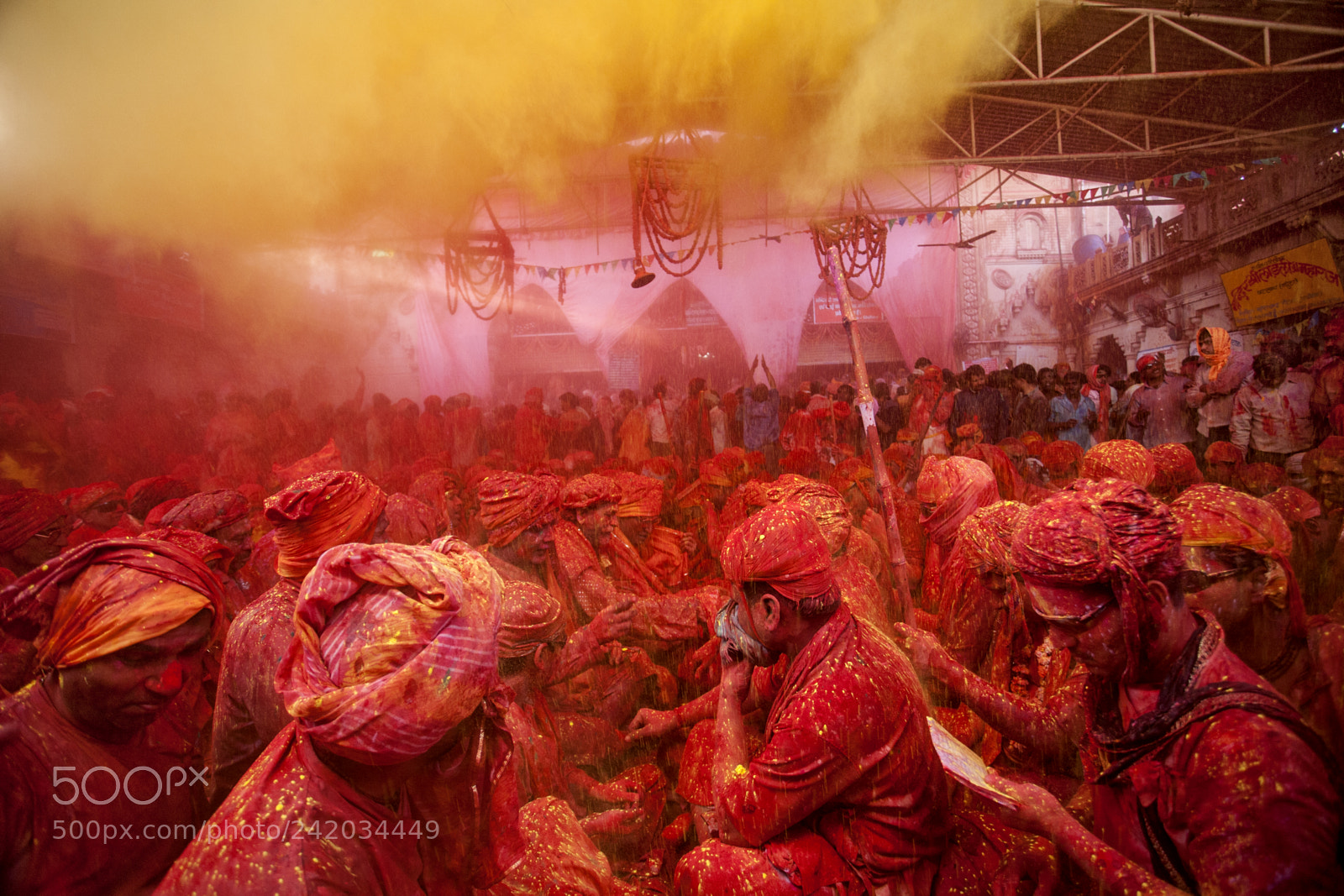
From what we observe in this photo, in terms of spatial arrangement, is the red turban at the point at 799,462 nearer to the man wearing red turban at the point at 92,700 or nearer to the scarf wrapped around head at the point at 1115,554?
the scarf wrapped around head at the point at 1115,554

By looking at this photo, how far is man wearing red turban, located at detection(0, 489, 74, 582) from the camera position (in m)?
4.04

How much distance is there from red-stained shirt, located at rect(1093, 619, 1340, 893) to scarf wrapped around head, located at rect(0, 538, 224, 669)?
8.14ft

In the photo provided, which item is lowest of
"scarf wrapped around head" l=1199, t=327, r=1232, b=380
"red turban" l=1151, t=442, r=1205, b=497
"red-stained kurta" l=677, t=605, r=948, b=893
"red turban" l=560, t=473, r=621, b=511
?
"red-stained kurta" l=677, t=605, r=948, b=893

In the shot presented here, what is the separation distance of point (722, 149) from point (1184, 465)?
227 inches

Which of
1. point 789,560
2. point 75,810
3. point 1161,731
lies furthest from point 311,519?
point 1161,731

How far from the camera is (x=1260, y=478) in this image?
17.7 ft

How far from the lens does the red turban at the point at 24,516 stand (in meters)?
4.04

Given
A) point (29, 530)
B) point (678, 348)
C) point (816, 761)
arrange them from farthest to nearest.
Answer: point (678, 348) < point (29, 530) < point (816, 761)

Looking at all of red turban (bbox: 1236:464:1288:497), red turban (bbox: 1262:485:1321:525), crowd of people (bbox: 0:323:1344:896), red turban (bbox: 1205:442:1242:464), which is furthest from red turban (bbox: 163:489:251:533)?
red turban (bbox: 1205:442:1242:464)

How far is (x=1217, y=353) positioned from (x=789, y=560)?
28.4 feet

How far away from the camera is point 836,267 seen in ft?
17.8

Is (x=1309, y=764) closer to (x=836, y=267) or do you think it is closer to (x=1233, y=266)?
(x=836, y=267)

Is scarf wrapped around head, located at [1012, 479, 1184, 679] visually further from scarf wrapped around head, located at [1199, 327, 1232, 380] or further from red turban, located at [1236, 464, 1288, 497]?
scarf wrapped around head, located at [1199, 327, 1232, 380]

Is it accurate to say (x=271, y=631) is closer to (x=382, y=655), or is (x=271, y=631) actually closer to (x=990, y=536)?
(x=382, y=655)
